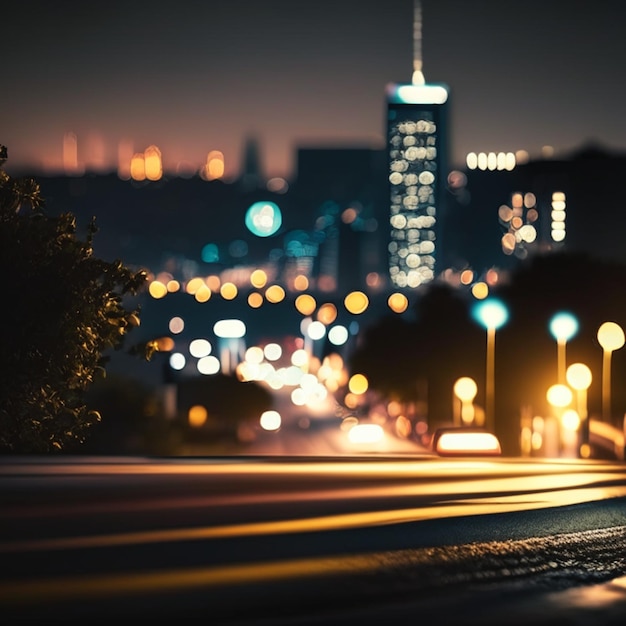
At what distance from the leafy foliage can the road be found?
3184 mm

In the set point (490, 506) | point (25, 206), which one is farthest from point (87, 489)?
point (25, 206)

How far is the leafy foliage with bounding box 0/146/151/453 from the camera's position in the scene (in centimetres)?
1608

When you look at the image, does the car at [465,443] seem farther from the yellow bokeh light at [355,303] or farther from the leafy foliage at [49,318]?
the yellow bokeh light at [355,303]

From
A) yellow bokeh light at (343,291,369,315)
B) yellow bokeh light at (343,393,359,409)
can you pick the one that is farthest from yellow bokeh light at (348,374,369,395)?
yellow bokeh light at (343,291,369,315)

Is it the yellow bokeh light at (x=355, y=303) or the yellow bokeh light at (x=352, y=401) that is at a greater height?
the yellow bokeh light at (x=355, y=303)

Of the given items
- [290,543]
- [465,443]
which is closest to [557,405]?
[465,443]

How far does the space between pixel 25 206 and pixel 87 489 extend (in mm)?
8277

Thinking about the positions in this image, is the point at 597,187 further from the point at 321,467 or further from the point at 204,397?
the point at 321,467

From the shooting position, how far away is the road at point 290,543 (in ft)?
25.6

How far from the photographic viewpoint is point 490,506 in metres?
11.6

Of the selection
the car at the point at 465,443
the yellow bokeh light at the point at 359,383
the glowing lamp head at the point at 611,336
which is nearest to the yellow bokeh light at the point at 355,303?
the glowing lamp head at the point at 611,336

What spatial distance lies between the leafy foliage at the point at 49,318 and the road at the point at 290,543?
10.4 feet

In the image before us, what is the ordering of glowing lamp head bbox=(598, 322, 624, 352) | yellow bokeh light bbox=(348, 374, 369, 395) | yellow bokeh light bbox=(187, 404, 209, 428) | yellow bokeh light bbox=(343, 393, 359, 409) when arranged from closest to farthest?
1. glowing lamp head bbox=(598, 322, 624, 352)
2. yellow bokeh light bbox=(187, 404, 209, 428)
3. yellow bokeh light bbox=(348, 374, 369, 395)
4. yellow bokeh light bbox=(343, 393, 359, 409)

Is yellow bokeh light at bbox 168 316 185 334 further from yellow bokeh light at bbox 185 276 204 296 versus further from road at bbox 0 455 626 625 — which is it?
road at bbox 0 455 626 625
